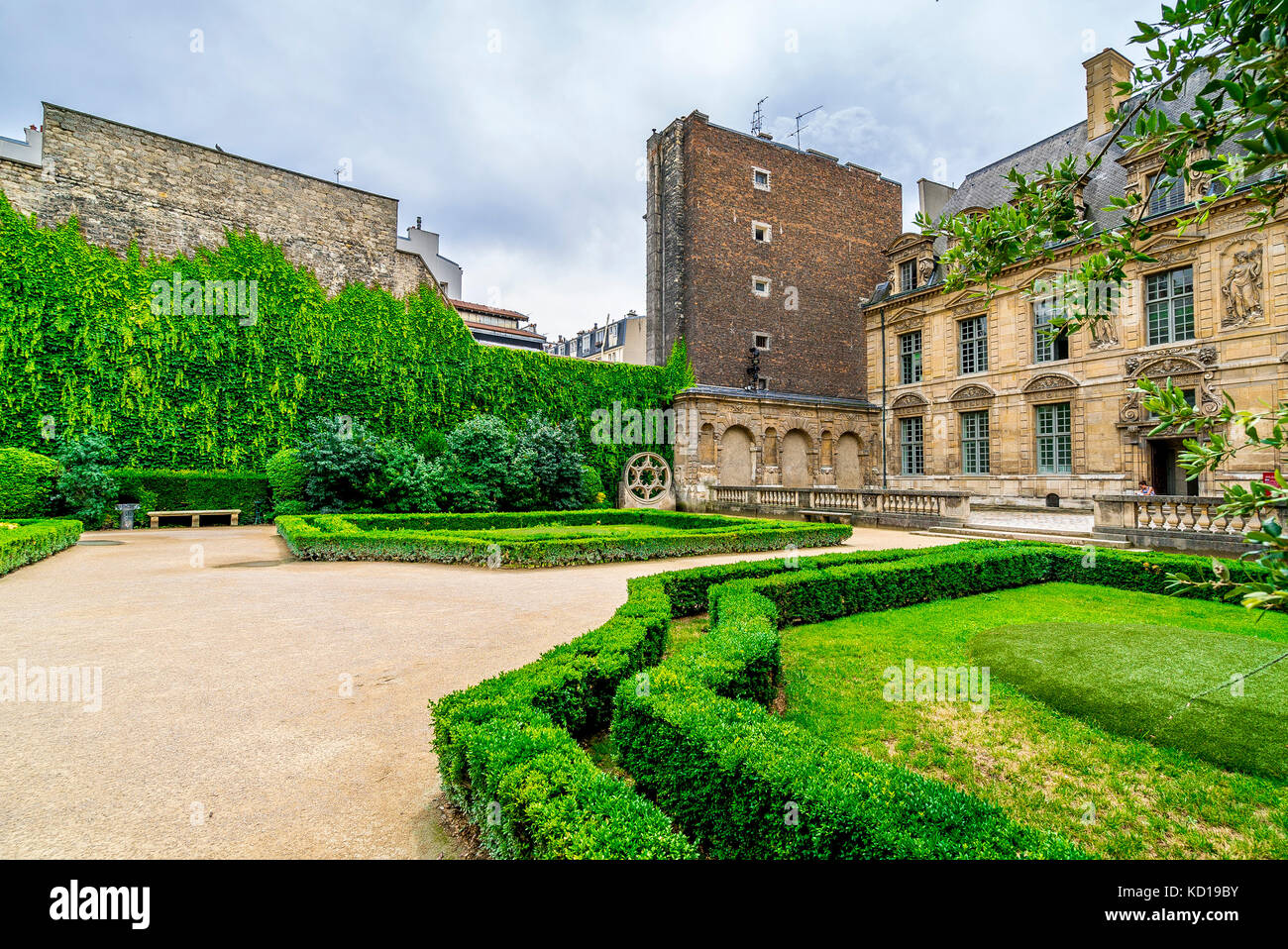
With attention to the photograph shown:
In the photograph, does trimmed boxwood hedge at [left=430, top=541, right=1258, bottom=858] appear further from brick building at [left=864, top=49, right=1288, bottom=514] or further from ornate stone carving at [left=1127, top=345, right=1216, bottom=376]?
ornate stone carving at [left=1127, top=345, right=1216, bottom=376]

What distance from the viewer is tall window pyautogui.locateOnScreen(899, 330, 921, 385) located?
89.7 ft

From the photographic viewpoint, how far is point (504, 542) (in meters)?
11.3

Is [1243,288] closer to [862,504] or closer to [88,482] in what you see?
[862,504]

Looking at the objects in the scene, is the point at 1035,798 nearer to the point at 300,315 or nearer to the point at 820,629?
the point at 820,629

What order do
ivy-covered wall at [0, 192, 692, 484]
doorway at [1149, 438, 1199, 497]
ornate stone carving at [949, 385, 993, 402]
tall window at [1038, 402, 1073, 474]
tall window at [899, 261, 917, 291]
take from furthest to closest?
tall window at [899, 261, 917, 291], ornate stone carving at [949, 385, 993, 402], tall window at [1038, 402, 1073, 474], doorway at [1149, 438, 1199, 497], ivy-covered wall at [0, 192, 692, 484]

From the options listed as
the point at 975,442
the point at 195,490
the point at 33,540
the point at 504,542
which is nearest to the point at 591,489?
the point at 504,542

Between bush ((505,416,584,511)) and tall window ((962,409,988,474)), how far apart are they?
15.4 metres

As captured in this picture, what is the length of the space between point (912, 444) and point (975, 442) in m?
2.98

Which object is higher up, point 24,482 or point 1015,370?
point 1015,370

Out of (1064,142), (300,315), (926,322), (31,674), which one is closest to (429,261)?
(300,315)

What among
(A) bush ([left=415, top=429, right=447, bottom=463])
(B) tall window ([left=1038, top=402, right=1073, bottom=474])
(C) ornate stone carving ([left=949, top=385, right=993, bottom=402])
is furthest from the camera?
(C) ornate stone carving ([left=949, top=385, right=993, bottom=402])

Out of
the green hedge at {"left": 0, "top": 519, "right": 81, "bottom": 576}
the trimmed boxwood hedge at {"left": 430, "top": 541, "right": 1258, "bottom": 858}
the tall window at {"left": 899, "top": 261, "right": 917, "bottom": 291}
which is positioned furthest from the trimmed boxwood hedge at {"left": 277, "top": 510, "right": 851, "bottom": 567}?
the tall window at {"left": 899, "top": 261, "right": 917, "bottom": 291}

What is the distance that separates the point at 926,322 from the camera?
26.4m
